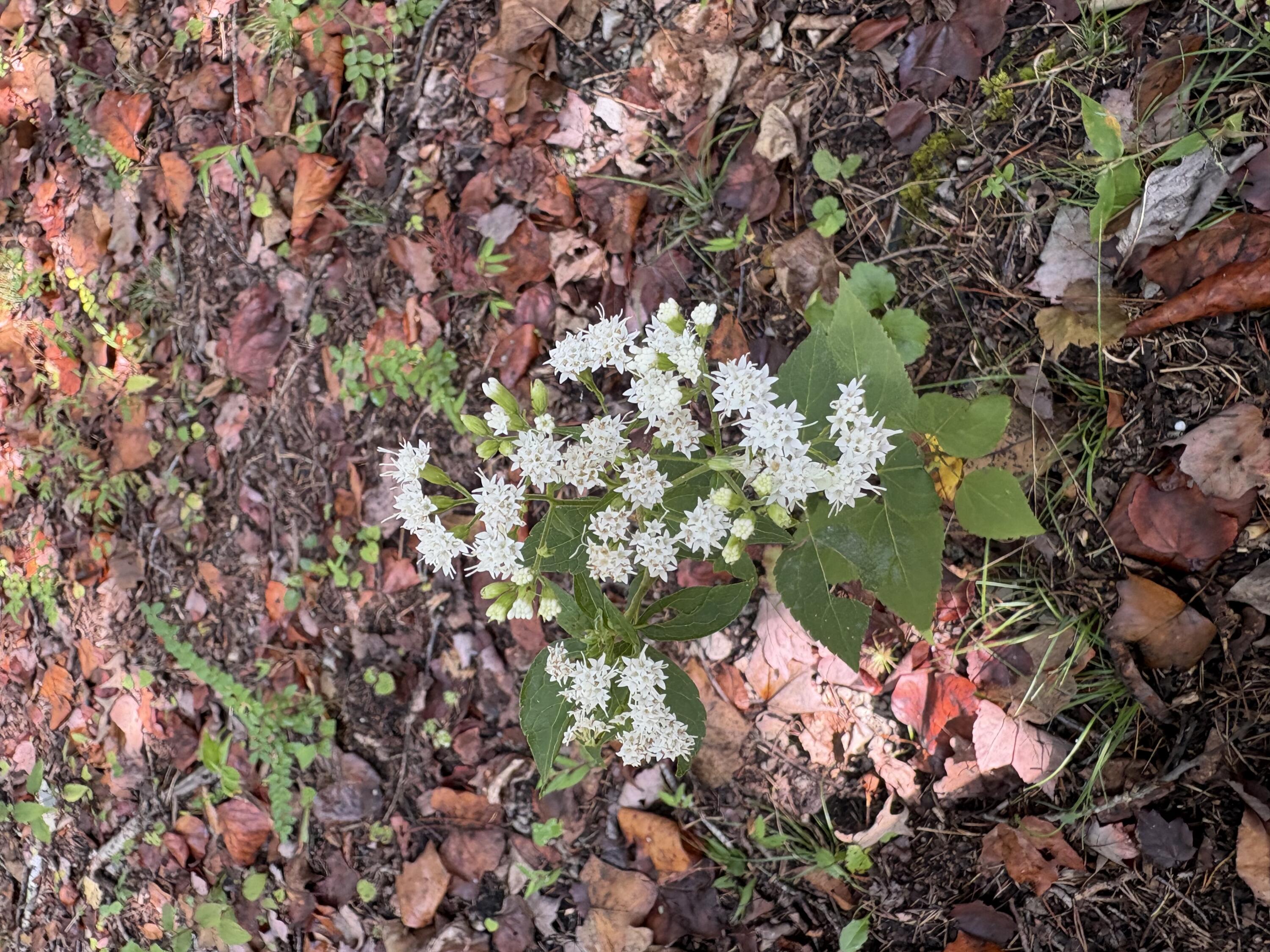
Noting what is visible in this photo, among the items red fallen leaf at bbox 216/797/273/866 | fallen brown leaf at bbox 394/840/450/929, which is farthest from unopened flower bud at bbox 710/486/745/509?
red fallen leaf at bbox 216/797/273/866

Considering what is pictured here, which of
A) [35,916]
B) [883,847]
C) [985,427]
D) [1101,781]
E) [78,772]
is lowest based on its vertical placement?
[35,916]

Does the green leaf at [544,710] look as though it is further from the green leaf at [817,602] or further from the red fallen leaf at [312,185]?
the red fallen leaf at [312,185]

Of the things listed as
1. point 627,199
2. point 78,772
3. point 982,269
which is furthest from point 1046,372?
point 78,772

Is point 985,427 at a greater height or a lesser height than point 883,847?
greater

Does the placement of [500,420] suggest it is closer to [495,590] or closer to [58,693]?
[495,590]

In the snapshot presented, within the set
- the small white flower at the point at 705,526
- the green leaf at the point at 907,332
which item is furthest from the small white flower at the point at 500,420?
the green leaf at the point at 907,332

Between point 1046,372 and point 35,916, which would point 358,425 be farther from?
point 35,916

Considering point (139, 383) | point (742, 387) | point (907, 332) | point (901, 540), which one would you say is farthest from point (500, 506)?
point (139, 383)
